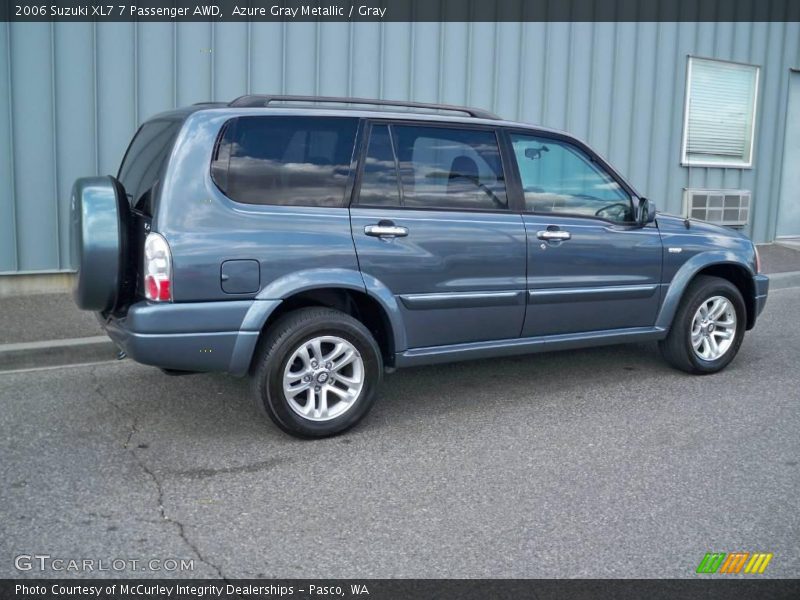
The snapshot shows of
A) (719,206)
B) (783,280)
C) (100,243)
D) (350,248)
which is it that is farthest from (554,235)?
(719,206)

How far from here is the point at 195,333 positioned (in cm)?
461

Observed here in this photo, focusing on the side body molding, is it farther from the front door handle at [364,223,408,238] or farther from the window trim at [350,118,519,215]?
the front door handle at [364,223,408,238]

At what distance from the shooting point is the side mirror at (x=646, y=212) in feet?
19.6

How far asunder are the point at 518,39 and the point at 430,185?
585 centimetres

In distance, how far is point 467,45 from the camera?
10180 millimetres

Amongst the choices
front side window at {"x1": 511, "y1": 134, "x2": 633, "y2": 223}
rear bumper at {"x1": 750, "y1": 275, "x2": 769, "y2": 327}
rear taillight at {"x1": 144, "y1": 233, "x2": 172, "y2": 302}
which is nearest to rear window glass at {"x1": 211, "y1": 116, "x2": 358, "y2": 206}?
rear taillight at {"x1": 144, "y1": 233, "x2": 172, "y2": 302}

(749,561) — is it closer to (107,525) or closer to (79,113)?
(107,525)

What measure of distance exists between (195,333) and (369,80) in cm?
565

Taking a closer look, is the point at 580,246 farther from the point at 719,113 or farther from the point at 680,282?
the point at 719,113

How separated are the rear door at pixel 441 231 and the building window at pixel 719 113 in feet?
24.7

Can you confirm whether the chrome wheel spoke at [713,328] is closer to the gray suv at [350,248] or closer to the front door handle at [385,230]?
the gray suv at [350,248]

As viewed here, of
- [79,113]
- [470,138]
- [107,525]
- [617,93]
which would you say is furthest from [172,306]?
[617,93]

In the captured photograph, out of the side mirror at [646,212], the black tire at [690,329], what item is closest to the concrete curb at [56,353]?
the side mirror at [646,212]

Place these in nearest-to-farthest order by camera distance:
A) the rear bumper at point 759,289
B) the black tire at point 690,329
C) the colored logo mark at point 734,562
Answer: the colored logo mark at point 734,562 < the black tire at point 690,329 < the rear bumper at point 759,289
